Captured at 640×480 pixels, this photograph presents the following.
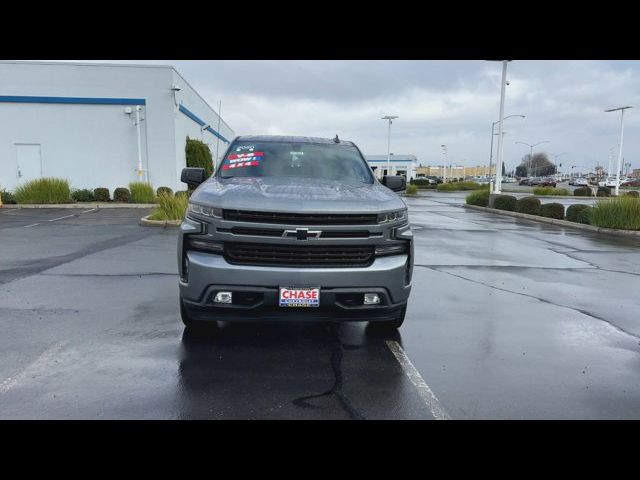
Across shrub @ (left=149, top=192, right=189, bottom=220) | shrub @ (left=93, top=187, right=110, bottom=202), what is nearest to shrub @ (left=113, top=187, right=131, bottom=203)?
shrub @ (left=93, top=187, right=110, bottom=202)

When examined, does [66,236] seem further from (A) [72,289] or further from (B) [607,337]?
(B) [607,337]

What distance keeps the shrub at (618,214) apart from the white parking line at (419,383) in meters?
13.9

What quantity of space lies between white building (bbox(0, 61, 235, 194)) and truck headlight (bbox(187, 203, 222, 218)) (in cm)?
2001

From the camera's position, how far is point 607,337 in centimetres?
502

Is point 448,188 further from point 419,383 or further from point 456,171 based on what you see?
point 456,171

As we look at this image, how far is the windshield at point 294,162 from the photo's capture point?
5250 mm

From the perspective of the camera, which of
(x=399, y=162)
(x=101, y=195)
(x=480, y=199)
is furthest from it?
(x=399, y=162)

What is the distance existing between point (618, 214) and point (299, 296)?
1515 cm

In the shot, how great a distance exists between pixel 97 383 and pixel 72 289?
10.8 feet

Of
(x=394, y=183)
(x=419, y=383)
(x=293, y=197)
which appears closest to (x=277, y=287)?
(x=293, y=197)

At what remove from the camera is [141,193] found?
69.2ft
